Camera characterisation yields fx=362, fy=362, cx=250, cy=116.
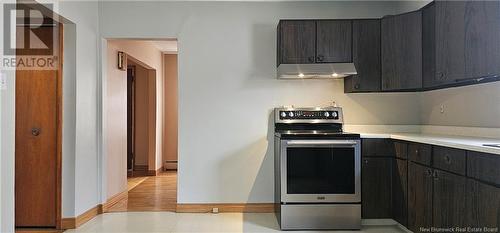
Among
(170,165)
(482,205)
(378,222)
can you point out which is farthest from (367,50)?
(170,165)

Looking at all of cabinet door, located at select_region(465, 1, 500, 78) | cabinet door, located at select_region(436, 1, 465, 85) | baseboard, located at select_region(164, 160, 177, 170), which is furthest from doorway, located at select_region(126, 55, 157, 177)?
cabinet door, located at select_region(465, 1, 500, 78)

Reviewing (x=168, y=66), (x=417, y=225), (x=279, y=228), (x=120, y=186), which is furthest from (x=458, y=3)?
(x=168, y=66)

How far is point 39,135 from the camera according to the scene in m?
3.33

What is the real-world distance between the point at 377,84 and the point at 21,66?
3381 millimetres

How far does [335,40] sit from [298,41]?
14.5 inches

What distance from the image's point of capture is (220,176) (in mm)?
3941

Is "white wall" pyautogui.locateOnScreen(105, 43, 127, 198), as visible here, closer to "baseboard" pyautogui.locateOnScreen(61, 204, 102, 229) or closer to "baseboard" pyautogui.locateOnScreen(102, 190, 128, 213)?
"baseboard" pyautogui.locateOnScreen(102, 190, 128, 213)

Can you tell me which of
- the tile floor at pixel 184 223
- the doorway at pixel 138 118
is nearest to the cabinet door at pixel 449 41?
the tile floor at pixel 184 223

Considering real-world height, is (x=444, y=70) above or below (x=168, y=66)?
below

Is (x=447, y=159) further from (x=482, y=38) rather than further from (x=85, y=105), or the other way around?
(x=85, y=105)

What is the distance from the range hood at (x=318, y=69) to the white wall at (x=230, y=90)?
364 mm

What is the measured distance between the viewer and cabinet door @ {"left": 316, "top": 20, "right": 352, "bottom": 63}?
11.9 feet

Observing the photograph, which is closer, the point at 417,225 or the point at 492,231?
the point at 492,231

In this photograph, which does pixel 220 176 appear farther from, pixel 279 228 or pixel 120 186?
pixel 120 186
